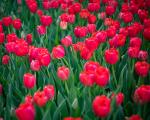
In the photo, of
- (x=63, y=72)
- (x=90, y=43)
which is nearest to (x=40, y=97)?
(x=63, y=72)

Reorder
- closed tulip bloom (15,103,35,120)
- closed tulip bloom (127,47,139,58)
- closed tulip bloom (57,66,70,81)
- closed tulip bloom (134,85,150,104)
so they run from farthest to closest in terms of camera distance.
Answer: closed tulip bloom (127,47,139,58)
closed tulip bloom (57,66,70,81)
closed tulip bloom (134,85,150,104)
closed tulip bloom (15,103,35,120)

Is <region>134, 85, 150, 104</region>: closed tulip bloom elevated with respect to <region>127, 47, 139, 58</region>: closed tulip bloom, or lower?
lower

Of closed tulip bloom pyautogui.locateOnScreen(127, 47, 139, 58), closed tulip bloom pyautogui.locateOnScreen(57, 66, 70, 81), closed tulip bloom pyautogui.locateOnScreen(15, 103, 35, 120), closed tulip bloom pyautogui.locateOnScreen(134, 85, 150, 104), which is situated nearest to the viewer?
closed tulip bloom pyautogui.locateOnScreen(15, 103, 35, 120)

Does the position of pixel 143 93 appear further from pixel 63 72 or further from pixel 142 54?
pixel 142 54

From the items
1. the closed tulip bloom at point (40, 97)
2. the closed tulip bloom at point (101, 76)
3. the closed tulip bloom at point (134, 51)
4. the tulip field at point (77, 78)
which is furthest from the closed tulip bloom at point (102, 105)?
the closed tulip bloom at point (134, 51)

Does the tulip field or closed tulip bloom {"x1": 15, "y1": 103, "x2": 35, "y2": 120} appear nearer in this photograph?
closed tulip bloom {"x1": 15, "y1": 103, "x2": 35, "y2": 120}

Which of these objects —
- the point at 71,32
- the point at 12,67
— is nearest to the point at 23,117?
the point at 12,67

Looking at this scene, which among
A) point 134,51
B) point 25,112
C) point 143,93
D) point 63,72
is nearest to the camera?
point 25,112

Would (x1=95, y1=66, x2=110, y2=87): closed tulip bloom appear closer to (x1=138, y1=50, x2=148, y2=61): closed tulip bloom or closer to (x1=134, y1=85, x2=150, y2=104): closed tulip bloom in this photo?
(x1=134, y1=85, x2=150, y2=104): closed tulip bloom

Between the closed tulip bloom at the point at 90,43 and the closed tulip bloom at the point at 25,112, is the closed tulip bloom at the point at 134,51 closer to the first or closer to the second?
the closed tulip bloom at the point at 90,43

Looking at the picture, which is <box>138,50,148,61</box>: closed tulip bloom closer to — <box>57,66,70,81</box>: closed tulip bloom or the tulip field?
the tulip field

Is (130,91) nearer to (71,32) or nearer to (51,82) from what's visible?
(51,82)

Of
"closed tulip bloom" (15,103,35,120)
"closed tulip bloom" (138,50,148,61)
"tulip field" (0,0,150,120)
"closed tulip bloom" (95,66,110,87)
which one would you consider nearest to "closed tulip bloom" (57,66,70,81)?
"tulip field" (0,0,150,120)

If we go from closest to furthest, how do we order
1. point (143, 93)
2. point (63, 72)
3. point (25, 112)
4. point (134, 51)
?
point (25, 112) → point (143, 93) → point (63, 72) → point (134, 51)
